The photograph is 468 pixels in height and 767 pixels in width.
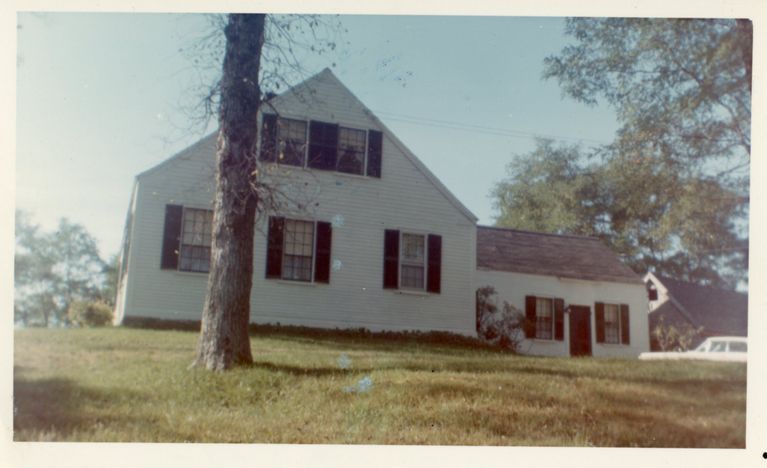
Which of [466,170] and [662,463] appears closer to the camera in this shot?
[662,463]

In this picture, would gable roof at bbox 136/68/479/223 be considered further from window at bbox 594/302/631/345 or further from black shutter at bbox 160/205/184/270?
window at bbox 594/302/631/345

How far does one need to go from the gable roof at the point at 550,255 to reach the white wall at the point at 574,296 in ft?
0.29

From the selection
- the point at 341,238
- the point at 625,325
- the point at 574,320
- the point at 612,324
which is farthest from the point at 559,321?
the point at 341,238

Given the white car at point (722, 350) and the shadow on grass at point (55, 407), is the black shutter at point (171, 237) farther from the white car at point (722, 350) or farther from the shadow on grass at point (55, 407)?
the white car at point (722, 350)

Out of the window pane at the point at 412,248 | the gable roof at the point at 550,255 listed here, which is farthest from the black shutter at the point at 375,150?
the gable roof at the point at 550,255

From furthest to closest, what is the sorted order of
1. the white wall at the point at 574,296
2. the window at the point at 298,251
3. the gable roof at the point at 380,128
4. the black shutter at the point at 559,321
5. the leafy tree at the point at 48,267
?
the window at the point at 298,251 < the black shutter at the point at 559,321 < the white wall at the point at 574,296 < the gable roof at the point at 380,128 < the leafy tree at the point at 48,267

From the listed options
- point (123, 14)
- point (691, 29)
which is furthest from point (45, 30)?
point (691, 29)

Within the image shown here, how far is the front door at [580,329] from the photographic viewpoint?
5.83 metres

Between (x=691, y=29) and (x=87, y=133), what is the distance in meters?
4.95

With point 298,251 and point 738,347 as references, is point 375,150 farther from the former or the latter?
point 738,347

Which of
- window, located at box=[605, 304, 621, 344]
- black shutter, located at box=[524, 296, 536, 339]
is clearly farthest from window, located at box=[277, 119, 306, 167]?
window, located at box=[605, 304, 621, 344]

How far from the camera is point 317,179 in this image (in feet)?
21.0

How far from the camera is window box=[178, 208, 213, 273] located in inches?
221

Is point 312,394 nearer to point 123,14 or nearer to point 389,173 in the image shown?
point 389,173
